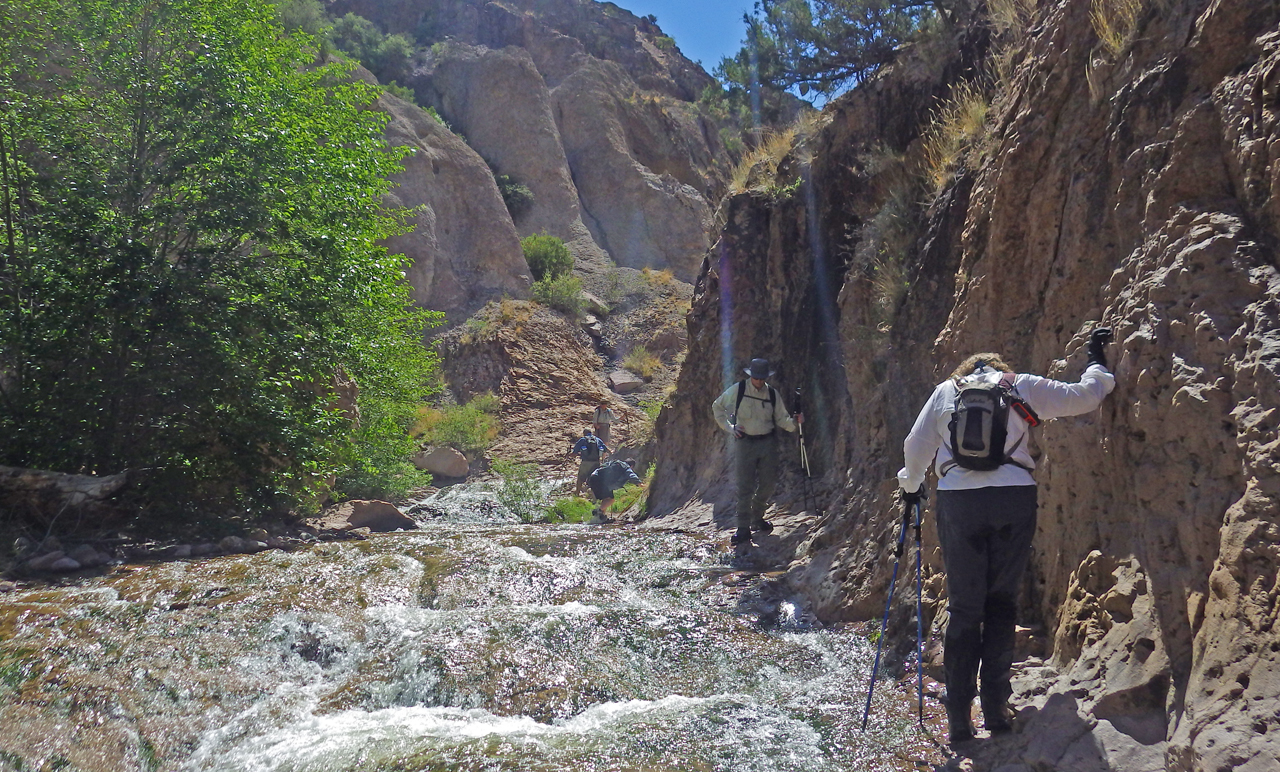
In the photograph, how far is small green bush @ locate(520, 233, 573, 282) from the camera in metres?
33.3

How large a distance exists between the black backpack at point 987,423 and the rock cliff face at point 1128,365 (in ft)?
2.30

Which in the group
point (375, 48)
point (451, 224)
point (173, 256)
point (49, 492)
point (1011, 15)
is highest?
point (375, 48)

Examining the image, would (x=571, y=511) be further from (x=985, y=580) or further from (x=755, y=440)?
(x=985, y=580)

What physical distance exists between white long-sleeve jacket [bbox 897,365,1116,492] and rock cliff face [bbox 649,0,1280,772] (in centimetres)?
31

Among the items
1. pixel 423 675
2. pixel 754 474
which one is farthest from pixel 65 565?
pixel 754 474

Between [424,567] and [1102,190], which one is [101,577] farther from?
[1102,190]

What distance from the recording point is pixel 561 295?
30.8m

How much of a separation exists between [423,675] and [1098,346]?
173 inches

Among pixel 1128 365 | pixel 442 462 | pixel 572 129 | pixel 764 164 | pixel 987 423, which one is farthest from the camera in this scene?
pixel 572 129

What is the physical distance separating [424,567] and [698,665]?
325 cm

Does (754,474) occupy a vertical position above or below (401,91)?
below

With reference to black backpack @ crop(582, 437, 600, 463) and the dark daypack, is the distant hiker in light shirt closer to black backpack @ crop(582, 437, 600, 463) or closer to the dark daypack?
black backpack @ crop(582, 437, 600, 463)

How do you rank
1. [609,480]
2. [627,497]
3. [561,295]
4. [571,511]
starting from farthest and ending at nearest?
[561,295] → [609,480] → [627,497] → [571,511]

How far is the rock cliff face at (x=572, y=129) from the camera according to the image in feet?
124
